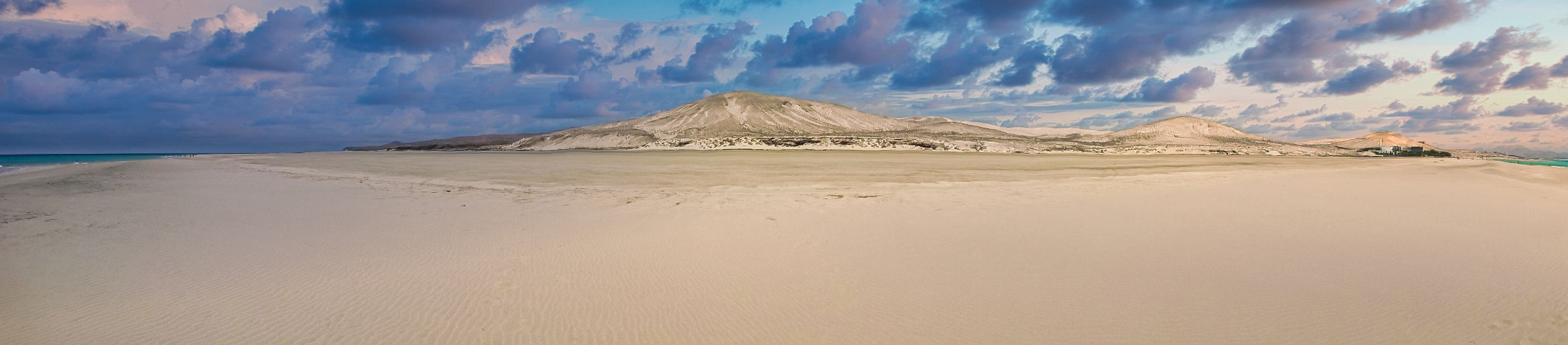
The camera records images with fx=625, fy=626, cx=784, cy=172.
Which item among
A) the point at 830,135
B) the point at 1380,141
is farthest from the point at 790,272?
the point at 1380,141

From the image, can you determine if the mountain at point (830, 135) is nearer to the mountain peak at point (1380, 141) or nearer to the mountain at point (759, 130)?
the mountain at point (759, 130)

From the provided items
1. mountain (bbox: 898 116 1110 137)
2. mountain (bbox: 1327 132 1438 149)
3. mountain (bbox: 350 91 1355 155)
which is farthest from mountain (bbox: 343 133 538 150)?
mountain (bbox: 1327 132 1438 149)

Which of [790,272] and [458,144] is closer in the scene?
[790,272]

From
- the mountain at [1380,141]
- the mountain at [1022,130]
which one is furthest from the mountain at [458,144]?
the mountain at [1380,141]

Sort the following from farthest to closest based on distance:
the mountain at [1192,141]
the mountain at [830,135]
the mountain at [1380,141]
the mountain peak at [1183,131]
→ the mountain at [1380,141]
the mountain peak at [1183,131]
the mountain at [1192,141]
the mountain at [830,135]

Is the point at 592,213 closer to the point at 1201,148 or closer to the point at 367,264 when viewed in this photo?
the point at 367,264

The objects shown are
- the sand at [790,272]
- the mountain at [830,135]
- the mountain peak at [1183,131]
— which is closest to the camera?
the sand at [790,272]

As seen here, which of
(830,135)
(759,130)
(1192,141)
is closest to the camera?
(830,135)

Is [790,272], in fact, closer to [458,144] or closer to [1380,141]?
[458,144]
